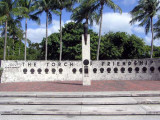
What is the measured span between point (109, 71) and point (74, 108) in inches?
418

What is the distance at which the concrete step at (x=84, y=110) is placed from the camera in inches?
269

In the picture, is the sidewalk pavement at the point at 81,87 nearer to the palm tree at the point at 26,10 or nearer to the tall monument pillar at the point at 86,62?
the tall monument pillar at the point at 86,62

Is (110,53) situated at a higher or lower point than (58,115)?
higher

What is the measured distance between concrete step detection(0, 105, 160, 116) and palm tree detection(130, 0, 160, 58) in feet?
50.9

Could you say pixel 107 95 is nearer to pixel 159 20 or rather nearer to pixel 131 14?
pixel 131 14

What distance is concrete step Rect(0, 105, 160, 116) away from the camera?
6824 mm

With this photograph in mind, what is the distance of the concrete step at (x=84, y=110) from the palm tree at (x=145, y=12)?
611 inches

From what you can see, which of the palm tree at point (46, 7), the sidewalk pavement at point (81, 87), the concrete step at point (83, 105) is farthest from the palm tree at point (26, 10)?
the concrete step at point (83, 105)

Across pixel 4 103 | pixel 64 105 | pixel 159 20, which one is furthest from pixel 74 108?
pixel 159 20

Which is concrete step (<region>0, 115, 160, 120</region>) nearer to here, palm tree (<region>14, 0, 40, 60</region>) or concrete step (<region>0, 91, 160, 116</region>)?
concrete step (<region>0, 91, 160, 116</region>)

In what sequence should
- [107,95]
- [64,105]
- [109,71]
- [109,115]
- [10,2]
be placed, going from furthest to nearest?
1. [10,2]
2. [109,71]
3. [107,95]
4. [64,105]
5. [109,115]

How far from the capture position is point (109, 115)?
22.3 ft

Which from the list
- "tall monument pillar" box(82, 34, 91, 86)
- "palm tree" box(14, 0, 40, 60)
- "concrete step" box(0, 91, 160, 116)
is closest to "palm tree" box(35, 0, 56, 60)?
"palm tree" box(14, 0, 40, 60)

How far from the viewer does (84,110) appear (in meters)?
7.11
